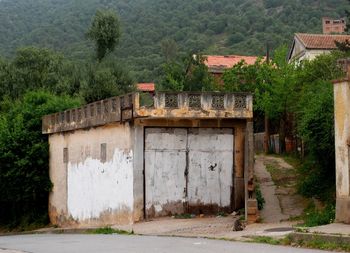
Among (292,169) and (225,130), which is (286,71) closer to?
(292,169)

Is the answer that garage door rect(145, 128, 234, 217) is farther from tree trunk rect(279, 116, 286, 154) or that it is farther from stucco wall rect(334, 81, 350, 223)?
tree trunk rect(279, 116, 286, 154)

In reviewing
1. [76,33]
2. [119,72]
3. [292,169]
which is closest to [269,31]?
[76,33]

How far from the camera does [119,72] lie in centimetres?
5194

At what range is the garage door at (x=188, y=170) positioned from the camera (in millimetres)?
24875

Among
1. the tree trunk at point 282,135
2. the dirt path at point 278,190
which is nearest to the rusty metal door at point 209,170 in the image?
Answer: the dirt path at point 278,190

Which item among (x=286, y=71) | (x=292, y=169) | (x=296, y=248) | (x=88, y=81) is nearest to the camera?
(x=296, y=248)

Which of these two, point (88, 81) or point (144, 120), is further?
point (88, 81)

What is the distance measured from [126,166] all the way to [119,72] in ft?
90.0

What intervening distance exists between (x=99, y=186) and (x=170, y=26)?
283 feet

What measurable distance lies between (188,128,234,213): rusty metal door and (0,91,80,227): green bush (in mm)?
12242

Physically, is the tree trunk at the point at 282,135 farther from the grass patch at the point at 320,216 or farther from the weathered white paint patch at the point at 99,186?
the grass patch at the point at 320,216

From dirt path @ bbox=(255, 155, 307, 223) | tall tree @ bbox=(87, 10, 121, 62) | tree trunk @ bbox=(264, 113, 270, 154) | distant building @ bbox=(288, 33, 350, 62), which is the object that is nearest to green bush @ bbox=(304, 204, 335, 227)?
dirt path @ bbox=(255, 155, 307, 223)

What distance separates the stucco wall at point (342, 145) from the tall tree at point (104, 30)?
35163 mm

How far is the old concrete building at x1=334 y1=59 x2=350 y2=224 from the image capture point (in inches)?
742
